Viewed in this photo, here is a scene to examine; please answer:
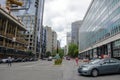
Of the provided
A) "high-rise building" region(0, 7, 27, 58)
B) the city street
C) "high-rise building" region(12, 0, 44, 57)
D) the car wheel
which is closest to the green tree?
"high-rise building" region(12, 0, 44, 57)

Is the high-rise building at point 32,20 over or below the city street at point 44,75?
over

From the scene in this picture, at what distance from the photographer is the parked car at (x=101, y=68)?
47.2 feet

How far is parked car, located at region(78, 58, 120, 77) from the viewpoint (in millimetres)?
14383

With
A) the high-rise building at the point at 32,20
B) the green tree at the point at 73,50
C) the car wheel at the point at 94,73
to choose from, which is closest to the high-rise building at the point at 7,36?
the high-rise building at the point at 32,20

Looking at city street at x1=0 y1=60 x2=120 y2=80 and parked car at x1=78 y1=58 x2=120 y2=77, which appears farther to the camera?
parked car at x1=78 y1=58 x2=120 y2=77

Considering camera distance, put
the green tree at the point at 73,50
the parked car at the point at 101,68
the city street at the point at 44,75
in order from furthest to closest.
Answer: the green tree at the point at 73,50
the parked car at the point at 101,68
the city street at the point at 44,75

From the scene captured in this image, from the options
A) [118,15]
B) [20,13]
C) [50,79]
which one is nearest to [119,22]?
[118,15]

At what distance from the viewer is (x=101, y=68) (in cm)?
1466

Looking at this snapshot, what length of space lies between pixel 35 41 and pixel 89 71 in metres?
107

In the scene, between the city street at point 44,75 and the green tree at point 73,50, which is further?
the green tree at point 73,50

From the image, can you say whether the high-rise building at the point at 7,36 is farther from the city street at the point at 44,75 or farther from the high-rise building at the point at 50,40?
the high-rise building at the point at 50,40

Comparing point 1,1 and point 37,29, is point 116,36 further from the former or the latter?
point 1,1

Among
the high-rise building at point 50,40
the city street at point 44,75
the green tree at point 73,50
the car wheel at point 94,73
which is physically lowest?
the city street at point 44,75

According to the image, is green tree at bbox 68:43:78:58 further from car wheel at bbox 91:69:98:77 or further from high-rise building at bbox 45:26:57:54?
car wheel at bbox 91:69:98:77
